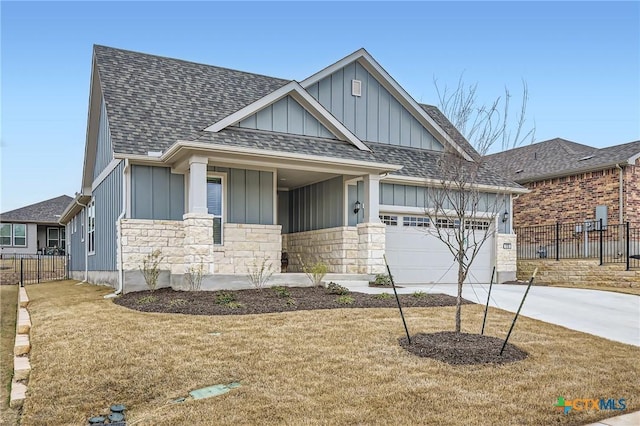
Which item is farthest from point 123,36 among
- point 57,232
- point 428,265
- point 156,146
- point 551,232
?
point 57,232

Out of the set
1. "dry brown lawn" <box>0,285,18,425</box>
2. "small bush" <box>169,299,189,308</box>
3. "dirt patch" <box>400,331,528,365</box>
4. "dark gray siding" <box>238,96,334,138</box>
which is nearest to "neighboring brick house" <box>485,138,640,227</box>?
"dark gray siding" <box>238,96,334,138</box>

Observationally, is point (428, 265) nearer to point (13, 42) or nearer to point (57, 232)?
point (13, 42)

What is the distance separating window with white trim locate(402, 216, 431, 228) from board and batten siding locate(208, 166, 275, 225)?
4.45 m

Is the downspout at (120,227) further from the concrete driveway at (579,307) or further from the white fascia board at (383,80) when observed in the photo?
the white fascia board at (383,80)

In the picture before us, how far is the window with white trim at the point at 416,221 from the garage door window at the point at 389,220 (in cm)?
27

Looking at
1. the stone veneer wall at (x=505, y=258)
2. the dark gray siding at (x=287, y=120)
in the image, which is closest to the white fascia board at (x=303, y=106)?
the dark gray siding at (x=287, y=120)

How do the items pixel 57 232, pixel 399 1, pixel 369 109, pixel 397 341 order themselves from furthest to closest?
pixel 57 232 → pixel 369 109 → pixel 399 1 → pixel 397 341

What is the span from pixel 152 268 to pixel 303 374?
769 centimetres

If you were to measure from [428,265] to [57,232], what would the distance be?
31246 mm

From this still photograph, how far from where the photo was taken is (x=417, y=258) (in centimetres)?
1558

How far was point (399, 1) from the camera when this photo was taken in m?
11.9

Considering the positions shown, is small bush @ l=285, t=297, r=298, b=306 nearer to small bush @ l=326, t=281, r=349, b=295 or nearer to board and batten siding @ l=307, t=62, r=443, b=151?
small bush @ l=326, t=281, r=349, b=295

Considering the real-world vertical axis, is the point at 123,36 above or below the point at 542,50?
above

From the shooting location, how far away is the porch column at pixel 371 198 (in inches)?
542
